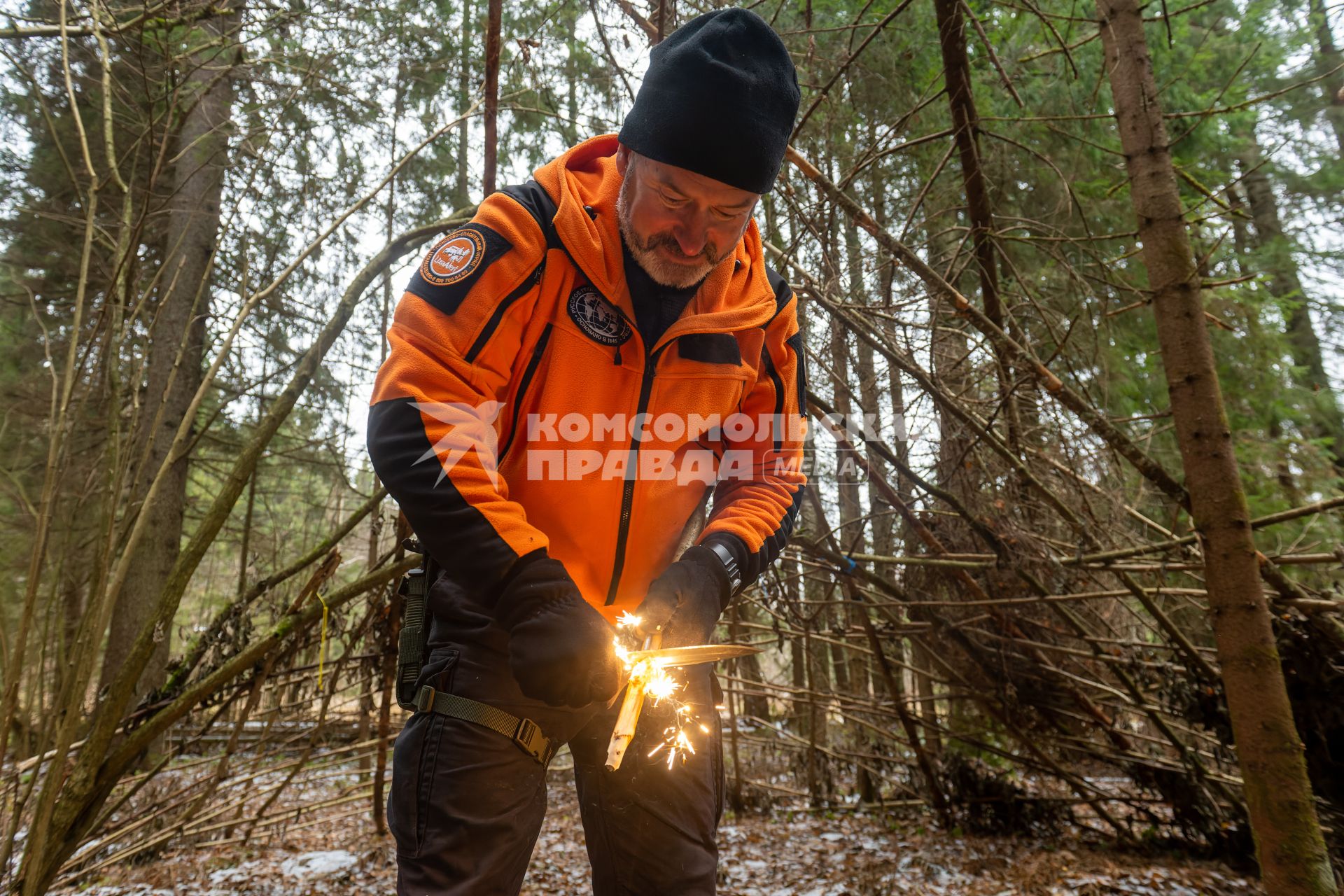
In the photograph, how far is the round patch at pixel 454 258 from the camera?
1620mm

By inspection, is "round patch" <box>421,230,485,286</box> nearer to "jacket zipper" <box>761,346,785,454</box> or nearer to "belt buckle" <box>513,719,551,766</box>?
"jacket zipper" <box>761,346,785,454</box>

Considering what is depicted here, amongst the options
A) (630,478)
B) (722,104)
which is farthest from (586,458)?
(722,104)

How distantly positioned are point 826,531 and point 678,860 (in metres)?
2.63

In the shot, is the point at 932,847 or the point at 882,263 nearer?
the point at 882,263

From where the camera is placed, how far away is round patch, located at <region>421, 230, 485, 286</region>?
162 centimetres

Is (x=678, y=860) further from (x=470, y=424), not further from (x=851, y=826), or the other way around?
(x=851, y=826)

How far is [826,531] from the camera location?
412 centimetres

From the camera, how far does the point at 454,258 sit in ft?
5.39

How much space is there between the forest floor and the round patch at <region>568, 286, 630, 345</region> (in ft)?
11.1

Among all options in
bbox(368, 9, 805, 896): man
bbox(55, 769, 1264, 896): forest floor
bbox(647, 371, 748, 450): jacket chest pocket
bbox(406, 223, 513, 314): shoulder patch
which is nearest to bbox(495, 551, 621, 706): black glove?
bbox(368, 9, 805, 896): man

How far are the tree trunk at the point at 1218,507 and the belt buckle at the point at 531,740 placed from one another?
86.0 inches

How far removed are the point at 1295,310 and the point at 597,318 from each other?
38.8ft

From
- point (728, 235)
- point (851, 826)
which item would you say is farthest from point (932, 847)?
point (728, 235)

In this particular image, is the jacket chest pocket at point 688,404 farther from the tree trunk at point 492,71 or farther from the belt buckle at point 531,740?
the tree trunk at point 492,71
